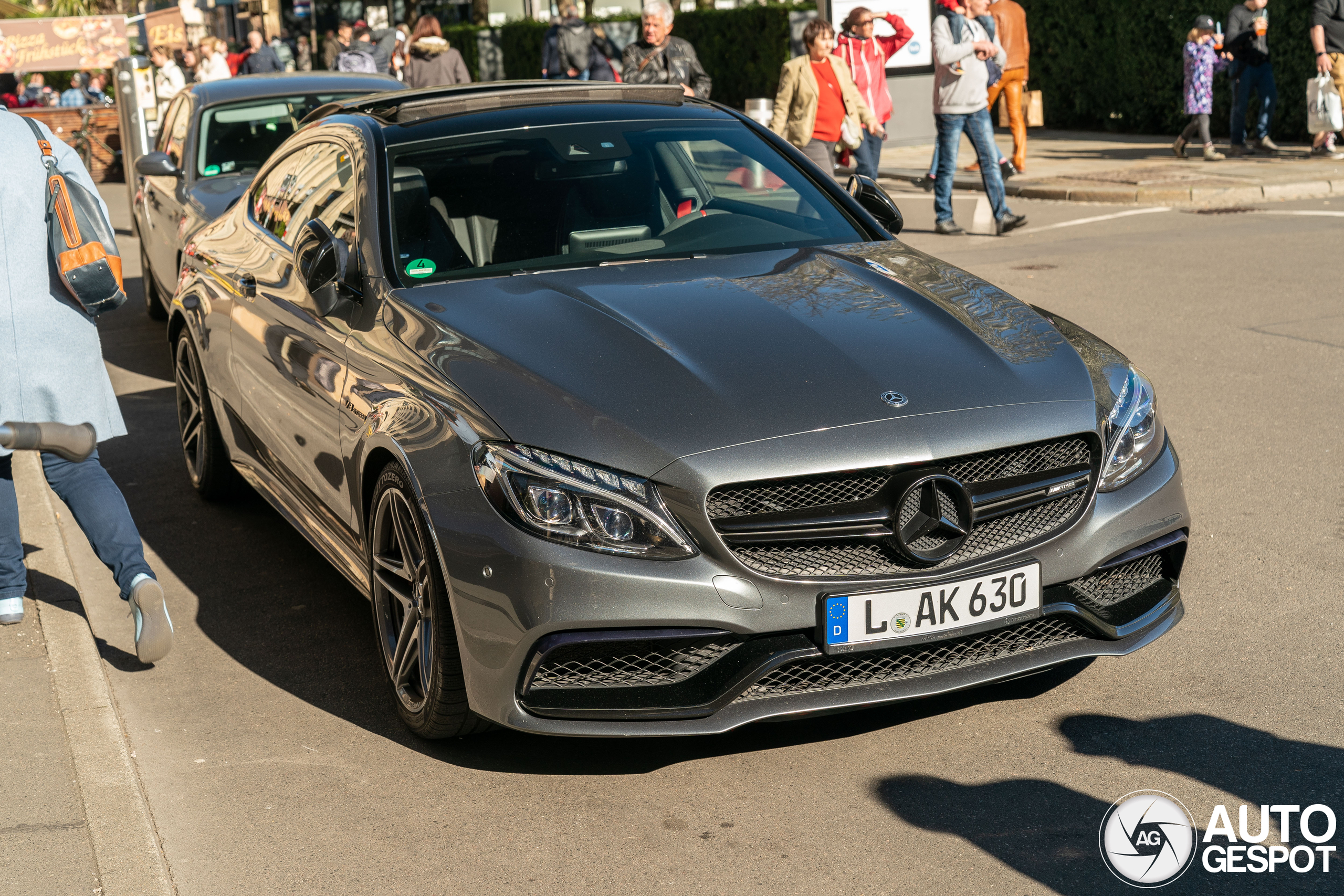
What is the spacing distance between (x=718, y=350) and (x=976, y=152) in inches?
390

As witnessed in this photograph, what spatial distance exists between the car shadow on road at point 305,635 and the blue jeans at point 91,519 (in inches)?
12.9

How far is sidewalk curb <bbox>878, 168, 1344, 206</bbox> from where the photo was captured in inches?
576

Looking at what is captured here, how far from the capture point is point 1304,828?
136 inches

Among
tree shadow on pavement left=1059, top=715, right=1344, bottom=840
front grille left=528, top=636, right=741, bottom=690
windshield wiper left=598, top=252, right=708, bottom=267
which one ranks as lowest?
tree shadow on pavement left=1059, top=715, right=1344, bottom=840

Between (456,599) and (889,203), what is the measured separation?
2.52 m

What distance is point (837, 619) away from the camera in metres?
3.58

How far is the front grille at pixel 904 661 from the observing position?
365 cm

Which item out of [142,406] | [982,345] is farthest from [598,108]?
[142,406]

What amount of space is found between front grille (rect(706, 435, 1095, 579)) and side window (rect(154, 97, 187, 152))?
322 inches

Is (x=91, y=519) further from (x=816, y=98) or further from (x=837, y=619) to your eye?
(x=816, y=98)

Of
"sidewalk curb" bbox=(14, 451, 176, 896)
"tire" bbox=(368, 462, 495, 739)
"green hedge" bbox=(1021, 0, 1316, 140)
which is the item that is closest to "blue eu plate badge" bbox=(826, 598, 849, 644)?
"tire" bbox=(368, 462, 495, 739)

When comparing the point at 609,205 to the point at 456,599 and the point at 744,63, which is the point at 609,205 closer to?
the point at 456,599

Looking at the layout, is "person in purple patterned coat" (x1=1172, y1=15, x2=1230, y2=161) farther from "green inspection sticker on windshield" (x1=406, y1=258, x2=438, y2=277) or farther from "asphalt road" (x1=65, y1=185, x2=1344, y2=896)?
"green inspection sticker on windshield" (x1=406, y1=258, x2=438, y2=277)

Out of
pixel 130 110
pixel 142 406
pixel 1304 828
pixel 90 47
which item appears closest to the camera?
pixel 1304 828
